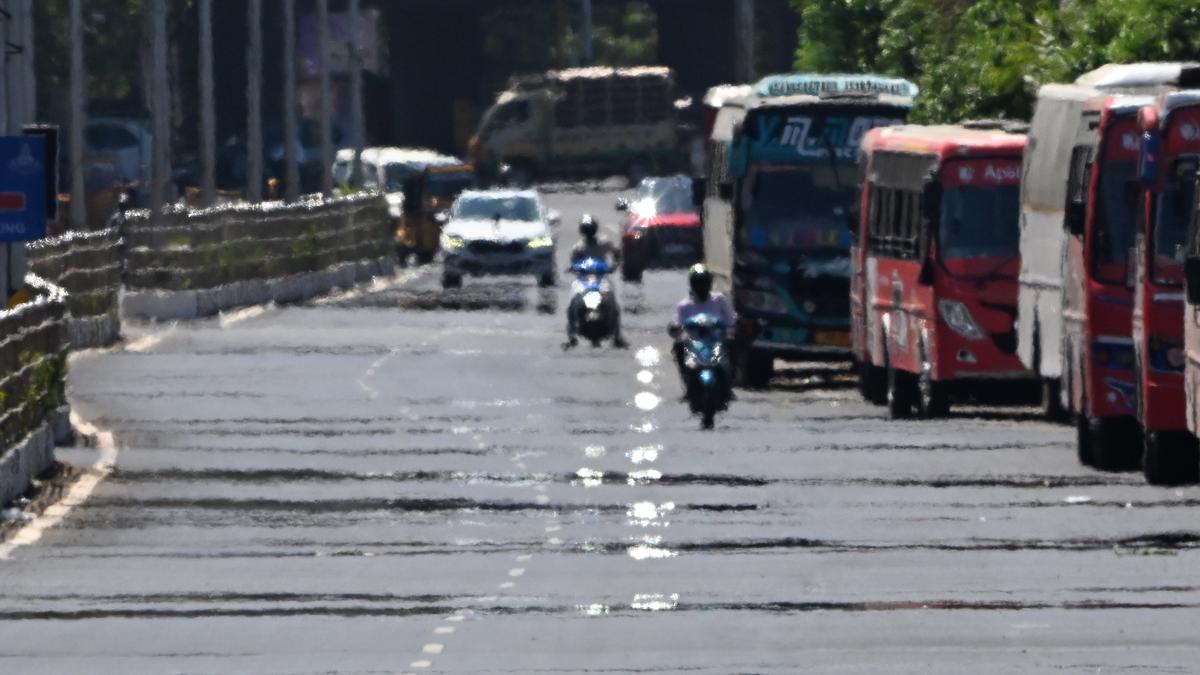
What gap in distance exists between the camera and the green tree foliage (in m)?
37.2

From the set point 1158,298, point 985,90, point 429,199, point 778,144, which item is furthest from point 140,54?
point 1158,298

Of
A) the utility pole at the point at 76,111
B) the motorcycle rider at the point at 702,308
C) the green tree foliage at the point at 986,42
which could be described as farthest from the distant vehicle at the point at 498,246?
the motorcycle rider at the point at 702,308

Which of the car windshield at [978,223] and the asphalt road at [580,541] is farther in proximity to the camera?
the car windshield at [978,223]

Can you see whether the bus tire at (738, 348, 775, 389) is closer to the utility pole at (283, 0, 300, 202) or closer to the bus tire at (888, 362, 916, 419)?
the bus tire at (888, 362, 916, 419)

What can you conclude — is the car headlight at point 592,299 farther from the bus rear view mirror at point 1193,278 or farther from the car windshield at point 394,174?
the car windshield at point 394,174

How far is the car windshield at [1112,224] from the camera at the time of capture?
24766 millimetres

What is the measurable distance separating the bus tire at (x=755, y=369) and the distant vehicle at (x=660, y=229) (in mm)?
26393

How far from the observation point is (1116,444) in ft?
81.3

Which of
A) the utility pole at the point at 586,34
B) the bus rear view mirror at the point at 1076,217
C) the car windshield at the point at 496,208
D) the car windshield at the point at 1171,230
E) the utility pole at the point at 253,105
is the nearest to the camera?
the car windshield at the point at 1171,230

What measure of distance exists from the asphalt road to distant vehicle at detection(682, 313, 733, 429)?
0.25 metres

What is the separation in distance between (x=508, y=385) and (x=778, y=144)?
3.64 meters

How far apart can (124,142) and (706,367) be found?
2616 inches

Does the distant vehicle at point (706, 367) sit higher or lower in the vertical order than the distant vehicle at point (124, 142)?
higher

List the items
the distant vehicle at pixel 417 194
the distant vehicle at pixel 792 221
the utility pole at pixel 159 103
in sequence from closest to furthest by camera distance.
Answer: the distant vehicle at pixel 792 221, the utility pole at pixel 159 103, the distant vehicle at pixel 417 194
